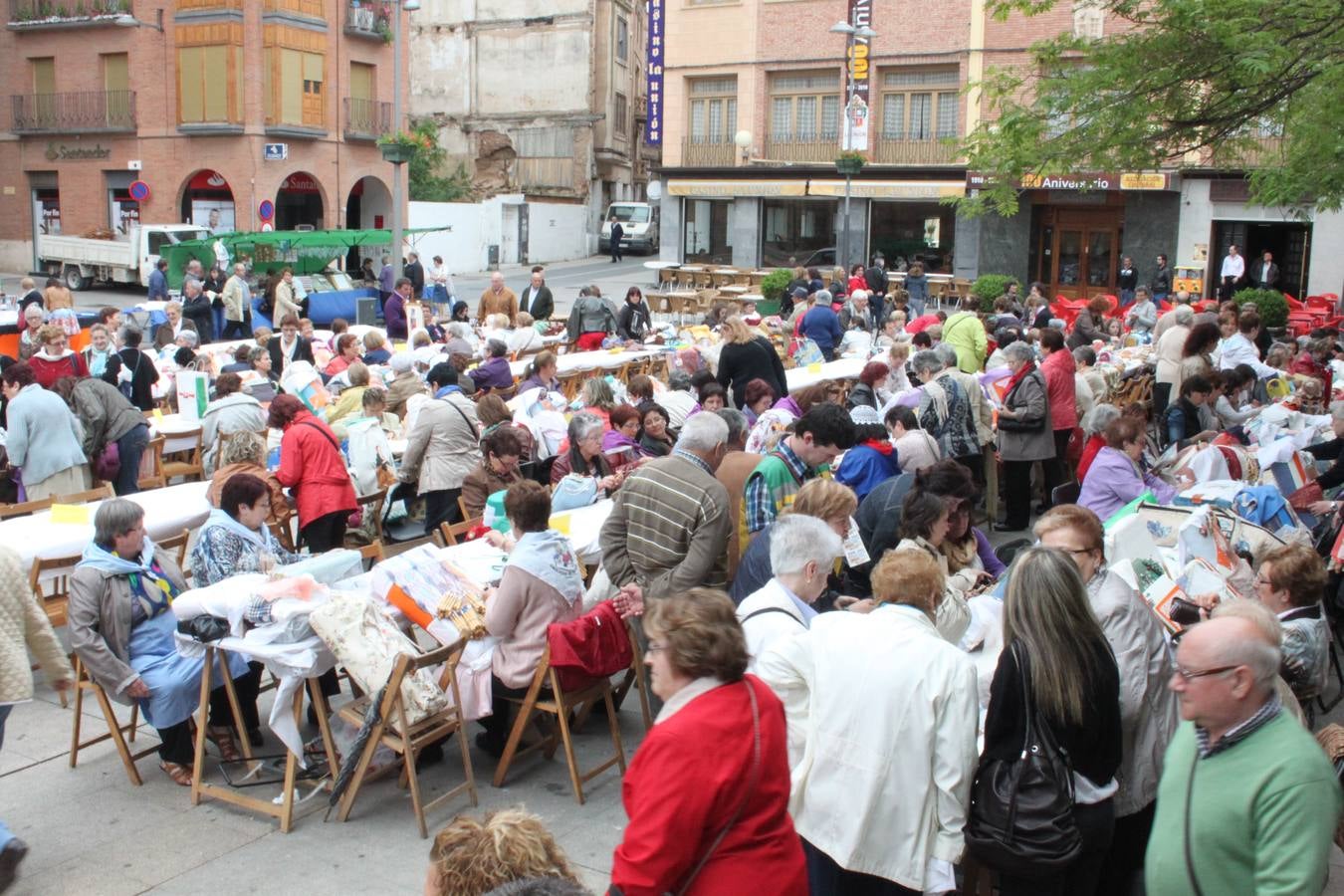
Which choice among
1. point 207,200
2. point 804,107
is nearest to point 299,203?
point 207,200

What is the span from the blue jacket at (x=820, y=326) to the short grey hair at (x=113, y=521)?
10.3 meters

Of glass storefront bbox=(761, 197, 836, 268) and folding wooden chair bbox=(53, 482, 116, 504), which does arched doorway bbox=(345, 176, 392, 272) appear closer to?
glass storefront bbox=(761, 197, 836, 268)

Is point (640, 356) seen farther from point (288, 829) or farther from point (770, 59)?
point (770, 59)

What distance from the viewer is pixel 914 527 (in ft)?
18.3

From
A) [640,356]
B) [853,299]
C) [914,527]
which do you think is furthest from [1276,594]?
[853,299]

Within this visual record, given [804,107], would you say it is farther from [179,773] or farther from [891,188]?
[179,773]

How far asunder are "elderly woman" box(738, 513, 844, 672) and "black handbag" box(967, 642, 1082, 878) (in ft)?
2.79

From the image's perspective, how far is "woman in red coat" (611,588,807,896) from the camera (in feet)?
9.39

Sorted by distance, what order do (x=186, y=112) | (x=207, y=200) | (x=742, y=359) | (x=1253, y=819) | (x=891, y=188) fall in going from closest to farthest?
(x=1253, y=819), (x=742, y=359), (x=891, y=188), (x=186, y=112), (x=207, y=200)

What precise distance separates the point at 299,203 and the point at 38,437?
1234 inches

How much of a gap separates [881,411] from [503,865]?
25.7 ft

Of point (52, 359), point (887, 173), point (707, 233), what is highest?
point (887, 173)

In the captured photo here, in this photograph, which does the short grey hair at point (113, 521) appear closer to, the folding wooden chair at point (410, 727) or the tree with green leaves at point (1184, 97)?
the folding wooden chair at point (410, 727)

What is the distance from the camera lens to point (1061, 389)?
10164 millimetres
